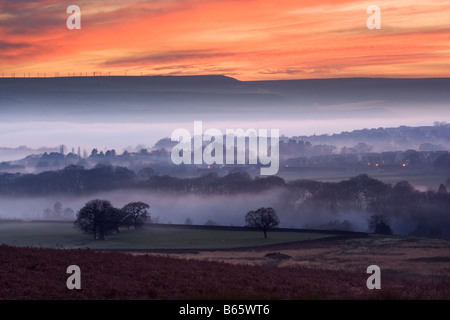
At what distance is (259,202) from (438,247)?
382 feet

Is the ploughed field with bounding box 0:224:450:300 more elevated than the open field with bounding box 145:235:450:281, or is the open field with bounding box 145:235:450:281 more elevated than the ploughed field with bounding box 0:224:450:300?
the ploughed field with bounding box 0:224:450:300

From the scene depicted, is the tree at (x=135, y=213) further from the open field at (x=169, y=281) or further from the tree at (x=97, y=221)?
the open field at (x=169, y=281)

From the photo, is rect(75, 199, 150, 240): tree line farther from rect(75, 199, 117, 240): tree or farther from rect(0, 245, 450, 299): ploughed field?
rect(0, 245, 450, 299): ploughed field

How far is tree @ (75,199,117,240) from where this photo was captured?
93.1m

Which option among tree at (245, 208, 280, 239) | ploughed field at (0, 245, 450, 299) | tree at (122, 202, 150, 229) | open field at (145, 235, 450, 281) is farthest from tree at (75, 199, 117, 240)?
ploughed field at (0, 245, 450, 299)

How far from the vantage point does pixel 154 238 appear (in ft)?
295

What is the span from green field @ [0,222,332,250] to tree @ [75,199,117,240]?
1.29 metres

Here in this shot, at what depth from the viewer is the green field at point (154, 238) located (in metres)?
79.6

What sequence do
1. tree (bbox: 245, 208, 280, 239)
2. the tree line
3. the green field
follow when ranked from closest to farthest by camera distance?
the green field → tree (bbox: 245, 208, 280, 239) → the tree line

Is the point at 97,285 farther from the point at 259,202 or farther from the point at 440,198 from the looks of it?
the point at 259,202

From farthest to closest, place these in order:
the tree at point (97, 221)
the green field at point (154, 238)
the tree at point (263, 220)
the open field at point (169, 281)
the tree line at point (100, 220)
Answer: the tree line at point (100, 220) → the tree at point (97, 221) → the tree at point (263, 220) → the green field at point (154, 238) → the open field at point (169, 281)

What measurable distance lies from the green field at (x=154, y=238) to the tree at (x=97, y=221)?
1288 millimetres

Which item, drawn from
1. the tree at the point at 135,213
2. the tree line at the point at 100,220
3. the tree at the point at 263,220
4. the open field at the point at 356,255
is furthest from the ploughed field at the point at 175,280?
the tree at the point at 135,213

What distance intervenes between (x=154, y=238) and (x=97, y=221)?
32.8 feet
